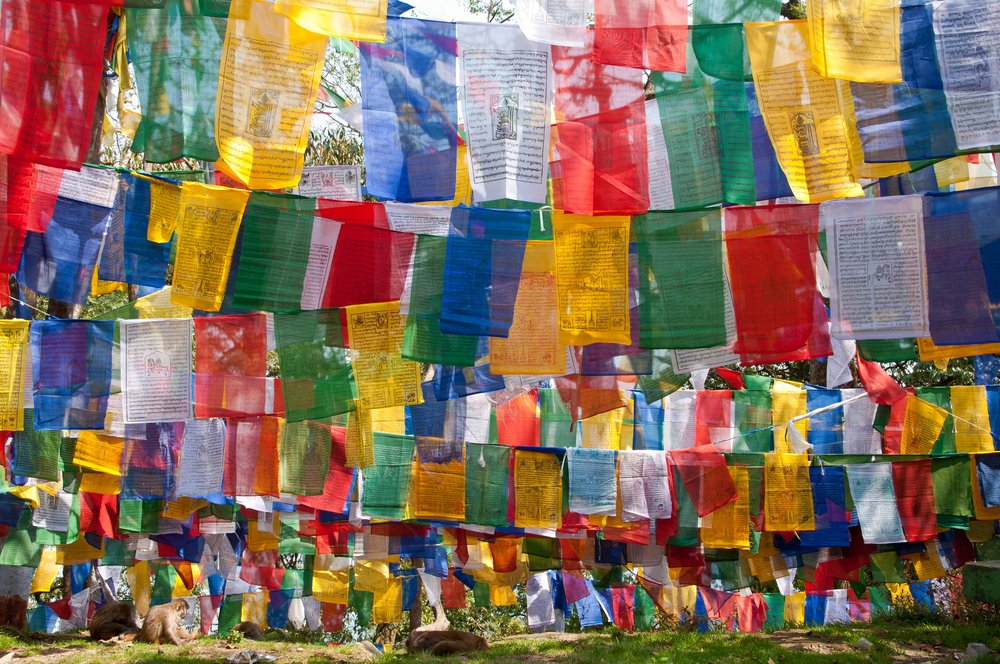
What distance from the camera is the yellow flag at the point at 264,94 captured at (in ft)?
A: 17.8

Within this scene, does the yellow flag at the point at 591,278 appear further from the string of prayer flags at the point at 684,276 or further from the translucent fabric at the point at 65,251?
the translucent fabric at the point at 65,251

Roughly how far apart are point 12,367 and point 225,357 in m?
1.79

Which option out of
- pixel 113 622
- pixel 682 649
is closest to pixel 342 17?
pixel 682 649

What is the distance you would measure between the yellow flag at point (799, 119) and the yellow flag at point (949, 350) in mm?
1257

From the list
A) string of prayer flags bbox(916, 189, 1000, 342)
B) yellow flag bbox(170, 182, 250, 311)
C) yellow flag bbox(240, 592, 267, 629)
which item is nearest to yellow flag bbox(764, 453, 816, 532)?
string of prayer flags bbox(916, 189, 1000, 342)

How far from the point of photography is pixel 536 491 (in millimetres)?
9453

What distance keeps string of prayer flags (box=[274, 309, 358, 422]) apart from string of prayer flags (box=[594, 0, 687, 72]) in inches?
103

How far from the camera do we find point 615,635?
10500 mm

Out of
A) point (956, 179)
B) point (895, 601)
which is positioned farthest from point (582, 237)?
point (895, 601)

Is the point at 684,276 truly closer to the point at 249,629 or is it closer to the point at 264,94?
→ the point at 264,94

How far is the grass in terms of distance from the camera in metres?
8.27

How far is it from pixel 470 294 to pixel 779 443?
583 centimetres

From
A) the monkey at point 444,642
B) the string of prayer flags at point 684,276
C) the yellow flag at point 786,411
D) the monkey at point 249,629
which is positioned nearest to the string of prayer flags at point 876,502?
the yellow flag at point 786,411

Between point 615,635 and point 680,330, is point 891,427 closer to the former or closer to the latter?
point 615,635
